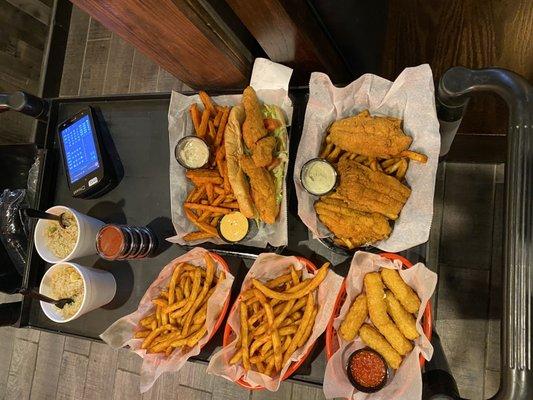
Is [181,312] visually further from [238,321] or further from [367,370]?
[367,370]

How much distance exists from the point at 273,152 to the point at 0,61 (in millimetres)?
2814

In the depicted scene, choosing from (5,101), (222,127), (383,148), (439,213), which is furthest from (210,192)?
(439,213)

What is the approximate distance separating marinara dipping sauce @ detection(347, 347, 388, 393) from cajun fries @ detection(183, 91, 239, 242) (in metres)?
0.67

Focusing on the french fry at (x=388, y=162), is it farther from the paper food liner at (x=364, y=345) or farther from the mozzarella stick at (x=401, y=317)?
the mozzarella stick at (x=401, y=317)

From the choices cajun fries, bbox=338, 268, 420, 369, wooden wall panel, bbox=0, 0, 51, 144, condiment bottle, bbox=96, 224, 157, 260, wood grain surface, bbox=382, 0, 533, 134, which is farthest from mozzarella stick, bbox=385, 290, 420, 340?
wooden wall panel, bbox=0, 0, 51, 144

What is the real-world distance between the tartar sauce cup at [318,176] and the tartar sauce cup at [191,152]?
40 cm

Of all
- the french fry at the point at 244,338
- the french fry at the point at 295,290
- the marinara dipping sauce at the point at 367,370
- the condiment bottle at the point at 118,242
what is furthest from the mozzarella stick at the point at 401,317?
the condiment bottle at the point at 118,242

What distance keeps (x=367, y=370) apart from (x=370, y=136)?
788 millimetres

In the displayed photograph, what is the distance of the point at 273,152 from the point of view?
1.63m

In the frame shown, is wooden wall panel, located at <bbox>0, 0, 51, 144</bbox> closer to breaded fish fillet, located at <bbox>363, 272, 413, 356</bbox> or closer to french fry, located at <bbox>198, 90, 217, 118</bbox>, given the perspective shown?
french fry, located at <bbox>198, 90, 217, 118</bbox>

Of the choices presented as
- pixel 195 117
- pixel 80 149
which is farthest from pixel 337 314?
pixel 80 149

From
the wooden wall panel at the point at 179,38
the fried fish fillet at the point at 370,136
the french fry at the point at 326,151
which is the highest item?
the wooden wall panel at the point at 179,38

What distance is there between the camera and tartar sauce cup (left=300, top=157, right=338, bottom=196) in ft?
4.96

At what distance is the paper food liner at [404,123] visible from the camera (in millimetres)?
1471
